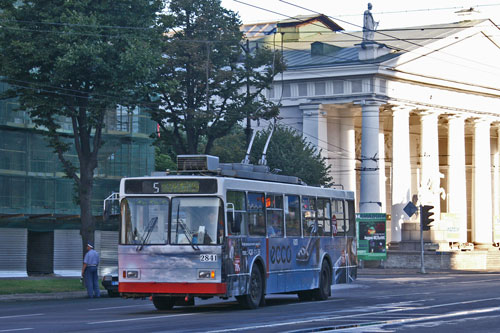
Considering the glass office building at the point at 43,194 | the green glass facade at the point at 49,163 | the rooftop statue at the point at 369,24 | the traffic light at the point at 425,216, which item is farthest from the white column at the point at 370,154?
the glass office building at the point at 43,194

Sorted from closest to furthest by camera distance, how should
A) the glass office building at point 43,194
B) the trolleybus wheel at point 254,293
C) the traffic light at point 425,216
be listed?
the trolleybus wheel at point 254,293 → the glass office building at point 43,194 → the traffic light at point 425,216

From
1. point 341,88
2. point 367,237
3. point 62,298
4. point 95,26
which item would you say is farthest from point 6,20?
point 341,88

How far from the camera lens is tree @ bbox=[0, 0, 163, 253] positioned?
32344 mm

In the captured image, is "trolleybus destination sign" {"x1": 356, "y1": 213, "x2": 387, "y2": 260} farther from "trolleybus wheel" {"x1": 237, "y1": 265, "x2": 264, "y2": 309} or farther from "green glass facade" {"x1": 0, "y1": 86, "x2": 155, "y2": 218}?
"trolleybus wheel" {"x1": 237, "y1": 265, "x2": 264, "y2": 309}

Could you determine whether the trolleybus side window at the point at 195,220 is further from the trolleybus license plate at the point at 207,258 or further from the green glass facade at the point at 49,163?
the green glass facade at the point at 49,163

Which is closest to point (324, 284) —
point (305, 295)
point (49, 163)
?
point (305, 295)

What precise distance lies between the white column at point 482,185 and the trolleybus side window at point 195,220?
58844 mm

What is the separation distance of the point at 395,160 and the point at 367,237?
1615 cm

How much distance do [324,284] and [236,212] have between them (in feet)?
19.6

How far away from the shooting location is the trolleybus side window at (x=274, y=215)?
24.6 m

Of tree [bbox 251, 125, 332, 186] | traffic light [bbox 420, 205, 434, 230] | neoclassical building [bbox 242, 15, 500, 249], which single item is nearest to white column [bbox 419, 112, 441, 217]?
neoclassical building [bbox 242, 15, 500, 249]

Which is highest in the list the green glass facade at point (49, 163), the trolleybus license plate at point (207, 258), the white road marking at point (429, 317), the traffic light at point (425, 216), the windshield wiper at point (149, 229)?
the green glass facade at point (49, 163)

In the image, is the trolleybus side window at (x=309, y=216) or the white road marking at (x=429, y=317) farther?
the trolleybus side window at (x=309, y=216)

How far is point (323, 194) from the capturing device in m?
28.0
